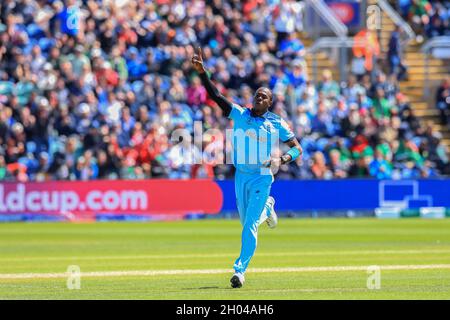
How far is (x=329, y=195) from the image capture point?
116ft

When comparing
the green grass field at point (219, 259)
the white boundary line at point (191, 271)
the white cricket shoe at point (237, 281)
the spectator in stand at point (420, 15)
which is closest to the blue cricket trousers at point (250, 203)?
the white cricket shoe at point (237, 281)

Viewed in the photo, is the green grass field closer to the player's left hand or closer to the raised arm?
the player's left hand

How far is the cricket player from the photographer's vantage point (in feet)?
51.6

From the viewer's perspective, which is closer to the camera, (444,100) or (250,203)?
(250,203)

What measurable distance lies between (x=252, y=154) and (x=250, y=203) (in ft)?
2.02

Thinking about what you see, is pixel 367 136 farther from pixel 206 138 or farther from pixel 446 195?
pixel 206 138

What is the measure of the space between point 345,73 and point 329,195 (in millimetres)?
6961

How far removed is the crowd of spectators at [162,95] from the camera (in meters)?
33.3

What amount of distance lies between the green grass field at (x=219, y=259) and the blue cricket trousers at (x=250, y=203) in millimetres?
502

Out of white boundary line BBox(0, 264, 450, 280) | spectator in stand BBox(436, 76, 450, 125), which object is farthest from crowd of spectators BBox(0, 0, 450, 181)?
white boundary line BBox(0, 264, 450, 280)

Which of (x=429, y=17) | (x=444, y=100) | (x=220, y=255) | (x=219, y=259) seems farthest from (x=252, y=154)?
(x=429, y=17)

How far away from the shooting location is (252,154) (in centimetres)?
1588

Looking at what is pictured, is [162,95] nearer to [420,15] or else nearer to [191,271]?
[420,15]
